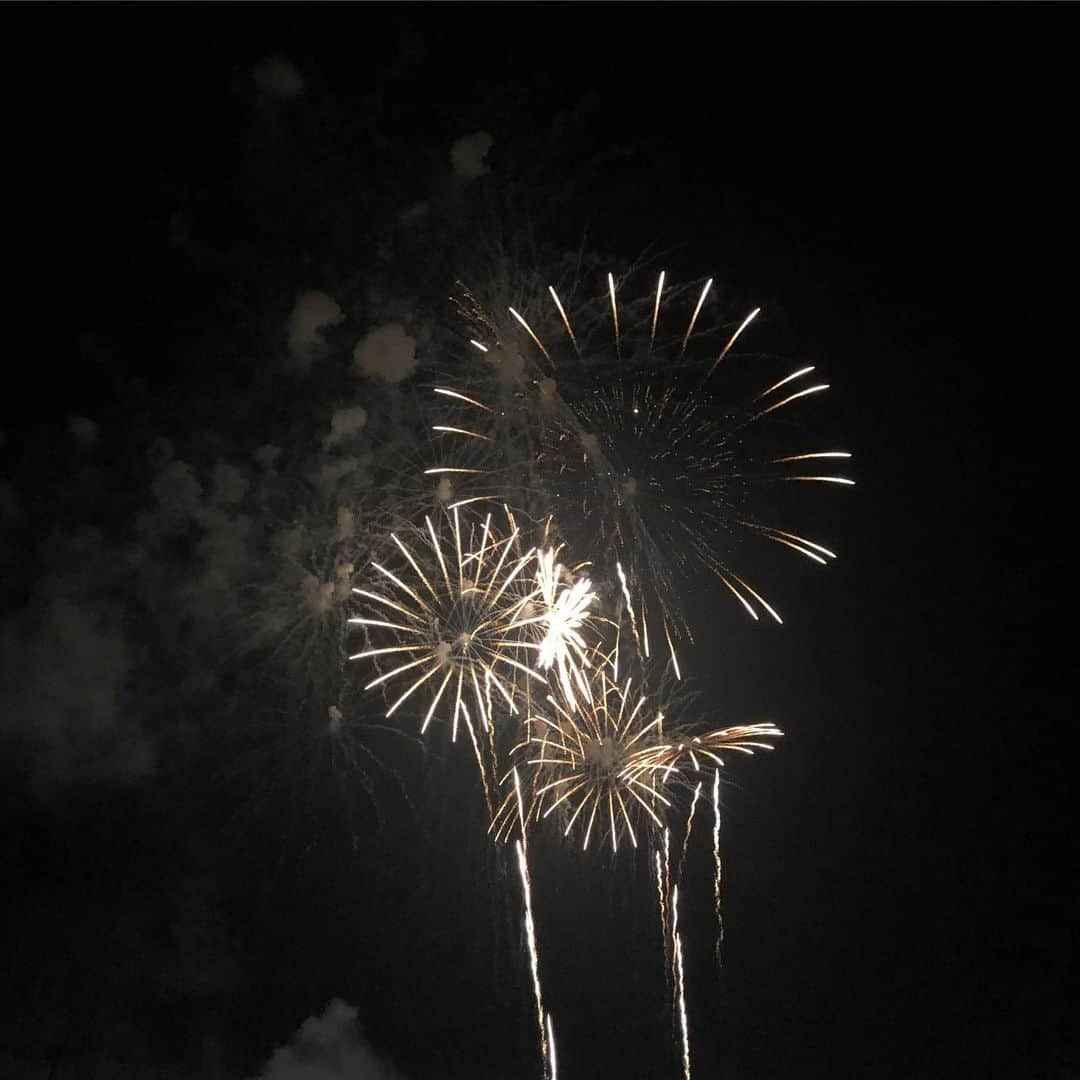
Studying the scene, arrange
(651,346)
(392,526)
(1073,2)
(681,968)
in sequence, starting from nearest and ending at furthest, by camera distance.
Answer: (651,346) < (392,526) < (1073,2) < (681,968)

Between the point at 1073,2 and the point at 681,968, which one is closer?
the point at 1073,2

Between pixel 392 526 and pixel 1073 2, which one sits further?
pixel 1073 2

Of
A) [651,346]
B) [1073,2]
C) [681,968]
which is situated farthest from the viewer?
[681,968]

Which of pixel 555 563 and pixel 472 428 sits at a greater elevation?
pixel 472 428

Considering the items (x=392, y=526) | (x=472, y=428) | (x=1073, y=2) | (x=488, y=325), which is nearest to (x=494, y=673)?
(x=392, y=526)

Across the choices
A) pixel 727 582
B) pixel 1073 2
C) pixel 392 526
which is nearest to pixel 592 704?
pixel 727 582

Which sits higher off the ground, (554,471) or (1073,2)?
(1073,2)

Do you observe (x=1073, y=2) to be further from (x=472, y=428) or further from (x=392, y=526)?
(x=392, y=526)

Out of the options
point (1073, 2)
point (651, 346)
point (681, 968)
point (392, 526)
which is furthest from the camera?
point (681, 968)

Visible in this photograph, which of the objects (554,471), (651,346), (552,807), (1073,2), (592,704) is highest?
(1073,2)

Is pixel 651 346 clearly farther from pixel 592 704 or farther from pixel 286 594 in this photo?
pixel 286 594
